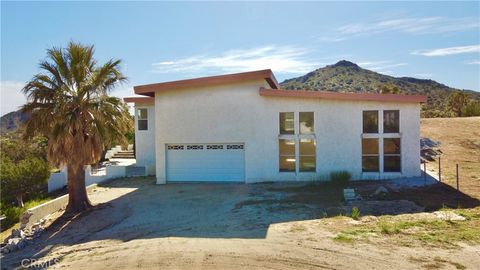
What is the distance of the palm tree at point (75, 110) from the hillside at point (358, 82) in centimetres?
5783

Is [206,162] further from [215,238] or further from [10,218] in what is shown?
[215,238]

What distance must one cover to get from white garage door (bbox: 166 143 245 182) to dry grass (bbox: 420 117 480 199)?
921cm


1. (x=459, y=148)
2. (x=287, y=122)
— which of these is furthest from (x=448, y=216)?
(x=459, y=148)

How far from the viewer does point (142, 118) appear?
24453 millimetres

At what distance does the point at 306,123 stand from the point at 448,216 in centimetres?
795

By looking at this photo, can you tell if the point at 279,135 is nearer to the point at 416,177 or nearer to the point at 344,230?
the point at 416,177

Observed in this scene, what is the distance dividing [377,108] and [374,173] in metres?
2.93

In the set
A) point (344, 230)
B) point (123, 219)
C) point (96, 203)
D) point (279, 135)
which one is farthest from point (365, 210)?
point (96, 203)

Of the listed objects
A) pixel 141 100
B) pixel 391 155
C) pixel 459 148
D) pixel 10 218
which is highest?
pixel 141 100

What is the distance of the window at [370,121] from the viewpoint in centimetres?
1697

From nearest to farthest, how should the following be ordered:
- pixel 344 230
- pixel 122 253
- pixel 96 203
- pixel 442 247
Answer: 1. pixel 442 247
2. pixel 122 253
3. pixel 344 230
4. pixel 96 203

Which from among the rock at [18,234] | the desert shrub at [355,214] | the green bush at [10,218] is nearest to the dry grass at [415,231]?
the desert shrub at [355,214]

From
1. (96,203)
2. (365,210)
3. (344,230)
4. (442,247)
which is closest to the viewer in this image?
(442,247)

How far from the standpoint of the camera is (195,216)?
39.8 feet
